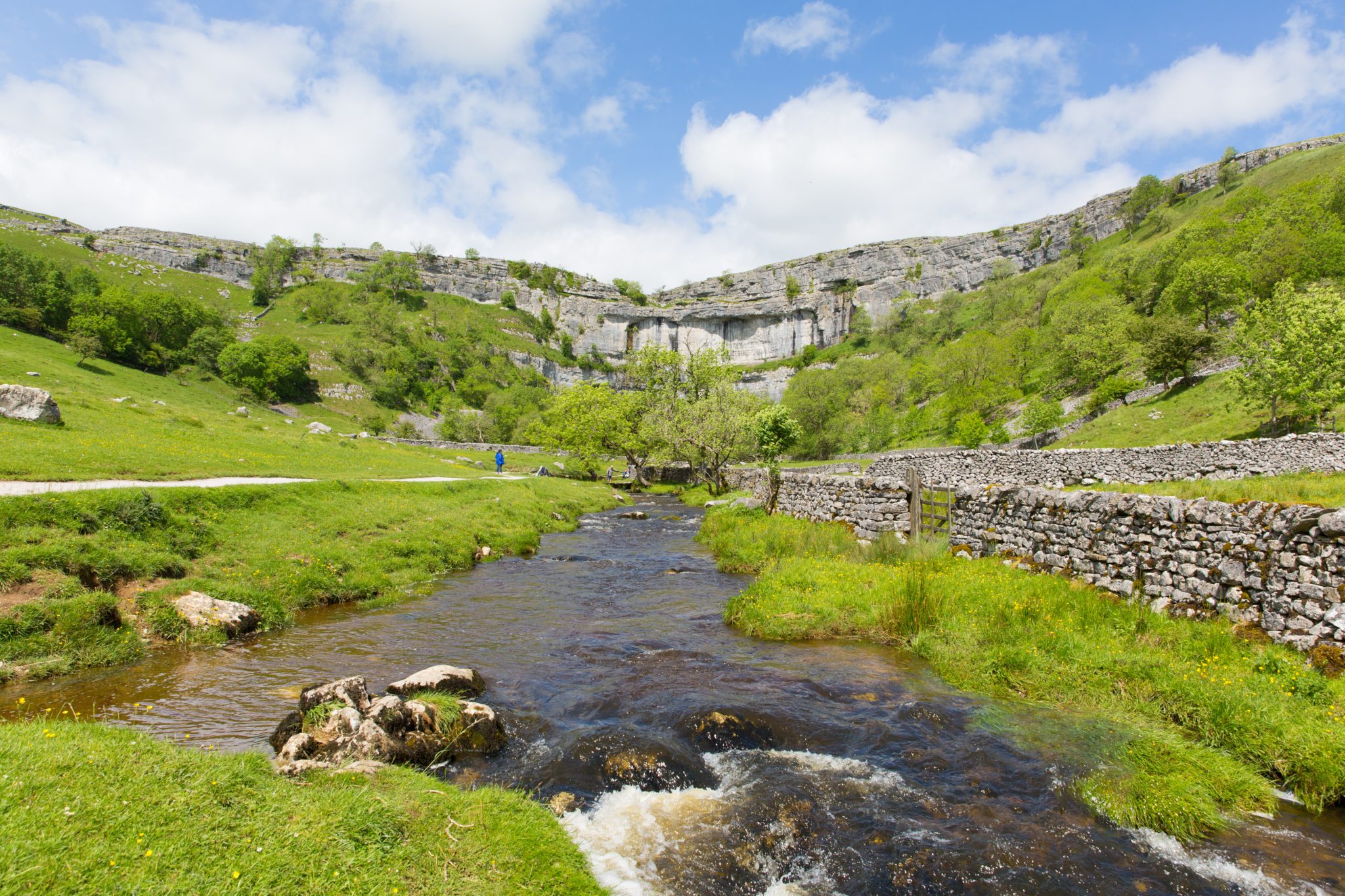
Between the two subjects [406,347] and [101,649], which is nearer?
[101,649]

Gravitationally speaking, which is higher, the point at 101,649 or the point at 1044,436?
the point at 1044,436

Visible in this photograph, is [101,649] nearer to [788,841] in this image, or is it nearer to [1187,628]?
[788,841]

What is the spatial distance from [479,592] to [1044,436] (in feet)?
172

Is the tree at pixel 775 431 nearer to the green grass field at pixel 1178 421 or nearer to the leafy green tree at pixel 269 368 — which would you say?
the green grass field at pixel 1178 421

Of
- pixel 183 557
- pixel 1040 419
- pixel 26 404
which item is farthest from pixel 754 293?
pixel 183 557

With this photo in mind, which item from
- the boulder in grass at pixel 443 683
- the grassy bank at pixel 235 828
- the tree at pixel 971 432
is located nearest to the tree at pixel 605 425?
the tree at pixel 971 432

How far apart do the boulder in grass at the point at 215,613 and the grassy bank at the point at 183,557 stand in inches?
7.4

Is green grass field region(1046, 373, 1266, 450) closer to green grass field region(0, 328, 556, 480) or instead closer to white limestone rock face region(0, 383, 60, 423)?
green grass field region(0, 328, 556, 480)

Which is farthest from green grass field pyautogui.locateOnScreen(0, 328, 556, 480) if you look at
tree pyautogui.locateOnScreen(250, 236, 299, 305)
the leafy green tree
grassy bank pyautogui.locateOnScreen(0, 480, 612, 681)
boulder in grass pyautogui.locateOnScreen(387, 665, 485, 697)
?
tree pyautogui.locateOnScreen(250, 236, 299, 305)

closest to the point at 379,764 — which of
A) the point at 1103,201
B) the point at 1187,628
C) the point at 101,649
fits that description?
the point at 101,649

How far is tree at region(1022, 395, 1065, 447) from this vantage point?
174 ft

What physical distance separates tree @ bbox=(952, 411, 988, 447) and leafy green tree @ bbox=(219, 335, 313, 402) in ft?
289

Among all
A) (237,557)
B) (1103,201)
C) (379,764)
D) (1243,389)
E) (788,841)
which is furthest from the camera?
(1103,201)

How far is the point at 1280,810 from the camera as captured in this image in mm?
5941
